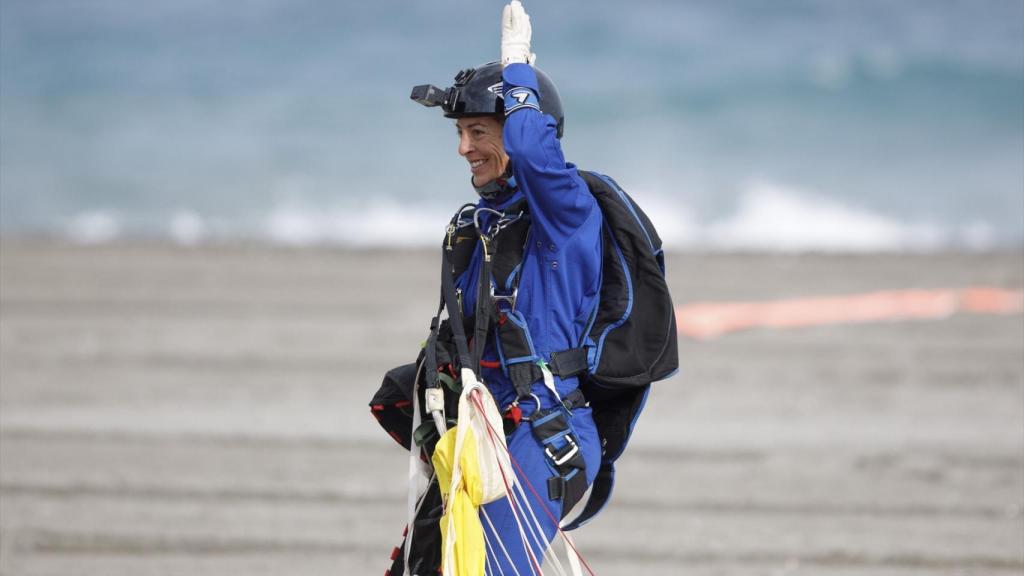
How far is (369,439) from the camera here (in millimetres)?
7461

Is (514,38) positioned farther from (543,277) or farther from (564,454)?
(564,454)

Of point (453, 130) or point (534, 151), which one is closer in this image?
point (534, 151)

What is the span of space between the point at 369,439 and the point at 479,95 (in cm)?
434

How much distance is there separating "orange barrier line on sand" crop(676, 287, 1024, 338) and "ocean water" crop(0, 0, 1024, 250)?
14.4ft

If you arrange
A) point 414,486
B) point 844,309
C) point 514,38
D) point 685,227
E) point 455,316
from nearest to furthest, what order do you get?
point 514,38 < point 455,316 < point 414,486 < point 844,309 < point 685,227

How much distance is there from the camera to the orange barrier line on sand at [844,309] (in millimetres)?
10523

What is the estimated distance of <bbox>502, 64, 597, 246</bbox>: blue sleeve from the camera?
10.5 ft

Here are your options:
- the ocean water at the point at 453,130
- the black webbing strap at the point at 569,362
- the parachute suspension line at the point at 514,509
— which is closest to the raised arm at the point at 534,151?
the black webbing strap at the point at 569,362

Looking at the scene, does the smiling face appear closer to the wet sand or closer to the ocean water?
the wet sand

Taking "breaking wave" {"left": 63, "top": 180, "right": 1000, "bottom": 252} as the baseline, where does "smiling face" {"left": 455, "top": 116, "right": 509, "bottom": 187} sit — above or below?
below

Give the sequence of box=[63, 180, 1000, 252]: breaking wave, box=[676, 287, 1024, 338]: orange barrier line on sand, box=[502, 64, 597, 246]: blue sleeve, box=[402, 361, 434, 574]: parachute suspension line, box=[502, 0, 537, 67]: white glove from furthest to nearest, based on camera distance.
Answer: box=[63, 180, 1000, 252]: breaking wave
box=[676, 287, 1024, 338]: orange barrier line on sand
box=[402, 361, 434, 574]: parachute suspension line
box=[502, 0, 537, 67]: white glove
box=[502, 64, 597, 246]: blue sleeve

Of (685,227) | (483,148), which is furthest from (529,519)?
(685,227)

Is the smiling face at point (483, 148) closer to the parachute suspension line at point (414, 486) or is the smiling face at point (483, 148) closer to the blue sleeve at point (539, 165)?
the blue sleeve at point (539, 165)

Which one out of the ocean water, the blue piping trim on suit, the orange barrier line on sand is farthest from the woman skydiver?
the ocean water
